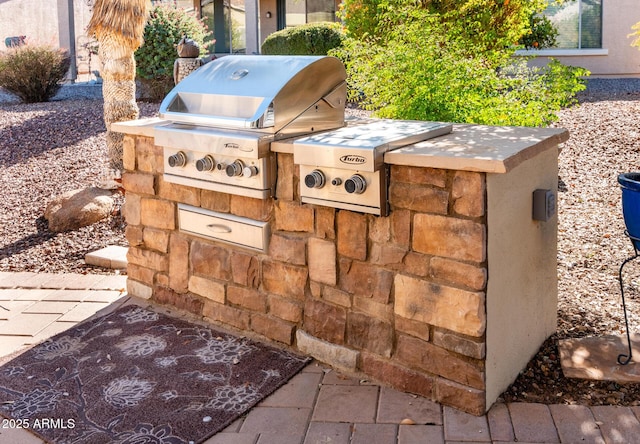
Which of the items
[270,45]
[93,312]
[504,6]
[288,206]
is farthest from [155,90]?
[288,206]

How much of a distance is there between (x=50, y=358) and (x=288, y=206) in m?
1.58

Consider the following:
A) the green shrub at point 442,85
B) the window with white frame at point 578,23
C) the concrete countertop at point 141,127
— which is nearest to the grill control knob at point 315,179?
the concrete countertop at point 141,127

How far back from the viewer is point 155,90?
1332 centimetres

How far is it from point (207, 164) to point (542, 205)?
179cm

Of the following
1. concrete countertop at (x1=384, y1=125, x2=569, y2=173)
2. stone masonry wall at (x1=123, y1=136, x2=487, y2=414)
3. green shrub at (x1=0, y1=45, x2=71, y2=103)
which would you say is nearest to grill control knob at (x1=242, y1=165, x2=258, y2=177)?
stone masonry wall at (x1=123, y1=136, x2=487, y2=414)

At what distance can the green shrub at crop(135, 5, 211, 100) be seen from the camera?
12.9m

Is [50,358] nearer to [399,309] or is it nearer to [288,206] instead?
[288,206]

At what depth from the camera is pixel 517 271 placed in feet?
11.8

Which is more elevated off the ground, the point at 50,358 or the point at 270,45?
the point at 270,45

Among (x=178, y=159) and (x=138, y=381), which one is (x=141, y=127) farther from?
(x=138, y=381)

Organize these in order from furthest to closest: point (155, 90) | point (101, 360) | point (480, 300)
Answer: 1. point (155, 90)
2. point (101, 360)
3. point (480, 300)

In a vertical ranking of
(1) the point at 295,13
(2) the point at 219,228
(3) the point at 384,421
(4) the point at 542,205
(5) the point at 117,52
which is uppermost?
(1) the point at 295,13

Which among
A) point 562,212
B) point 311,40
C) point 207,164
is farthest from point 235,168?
point 311,40

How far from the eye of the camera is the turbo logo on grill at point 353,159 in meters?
3.42
